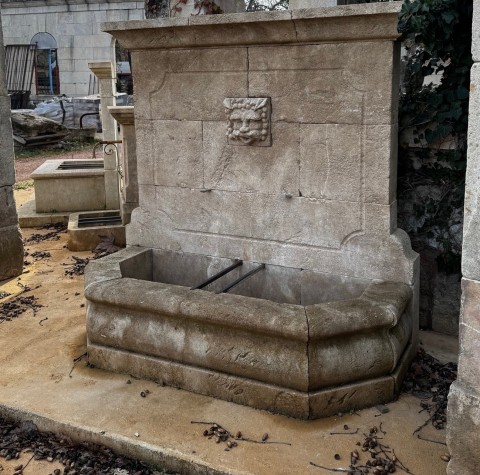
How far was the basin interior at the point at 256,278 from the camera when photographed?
4.12 meters

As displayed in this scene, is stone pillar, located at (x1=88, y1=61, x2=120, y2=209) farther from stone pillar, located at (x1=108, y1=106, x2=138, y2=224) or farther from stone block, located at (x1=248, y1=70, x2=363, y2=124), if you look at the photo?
stone block, located at (x1=248, y1=70, x2=363, y2=124)

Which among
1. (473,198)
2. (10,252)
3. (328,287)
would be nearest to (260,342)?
(328,287)

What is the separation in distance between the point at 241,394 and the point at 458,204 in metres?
2.04

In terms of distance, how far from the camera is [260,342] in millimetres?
3424

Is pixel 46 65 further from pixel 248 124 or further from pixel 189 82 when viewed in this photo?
pixel 248 124

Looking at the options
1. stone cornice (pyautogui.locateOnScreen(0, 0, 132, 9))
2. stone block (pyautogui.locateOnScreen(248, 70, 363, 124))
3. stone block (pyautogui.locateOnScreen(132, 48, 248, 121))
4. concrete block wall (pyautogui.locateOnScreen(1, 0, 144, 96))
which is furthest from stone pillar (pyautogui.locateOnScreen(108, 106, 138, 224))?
stone cornice (pyautogui.locateOnScreen(0, 0, 132, 9))

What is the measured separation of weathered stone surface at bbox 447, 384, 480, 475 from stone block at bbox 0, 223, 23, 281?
4.53 metres

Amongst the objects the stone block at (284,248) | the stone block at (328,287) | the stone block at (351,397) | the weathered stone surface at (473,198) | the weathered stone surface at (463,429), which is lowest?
the stone block at (351,397)

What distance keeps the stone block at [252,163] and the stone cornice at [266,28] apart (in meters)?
0.55

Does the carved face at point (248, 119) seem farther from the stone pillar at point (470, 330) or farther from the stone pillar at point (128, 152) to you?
the stone pillar at point (128, 152)

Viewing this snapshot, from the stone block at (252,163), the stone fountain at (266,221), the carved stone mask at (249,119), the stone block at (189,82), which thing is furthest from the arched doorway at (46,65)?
the carved stone mask at (249,119)

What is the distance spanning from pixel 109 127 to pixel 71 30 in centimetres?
1305


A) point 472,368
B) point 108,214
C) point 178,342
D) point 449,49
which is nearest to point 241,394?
point 178,342

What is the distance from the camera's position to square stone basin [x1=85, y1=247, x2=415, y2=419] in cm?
333
